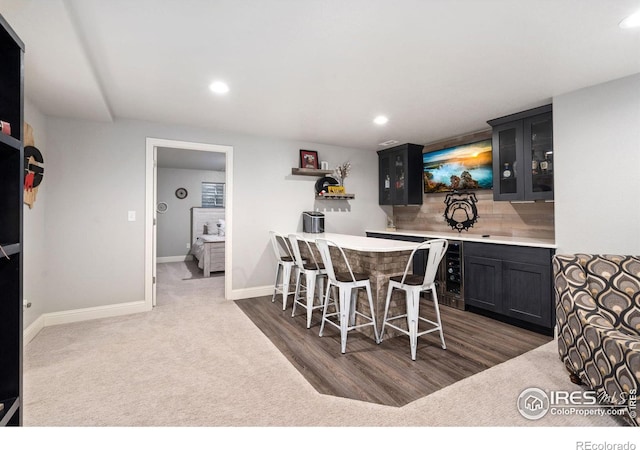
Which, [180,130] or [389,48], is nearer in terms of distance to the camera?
[389,48]

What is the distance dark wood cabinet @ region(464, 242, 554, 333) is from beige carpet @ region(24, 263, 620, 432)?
17.1 inches

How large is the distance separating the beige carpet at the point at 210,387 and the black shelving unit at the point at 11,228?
1.07 m

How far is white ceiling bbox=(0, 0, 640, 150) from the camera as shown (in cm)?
180

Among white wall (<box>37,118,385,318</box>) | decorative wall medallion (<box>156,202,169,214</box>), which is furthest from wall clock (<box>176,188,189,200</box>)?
white wall (<box>37,118,385,318</box>)

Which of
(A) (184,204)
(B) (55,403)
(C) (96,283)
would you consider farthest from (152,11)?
(A) (184,204)

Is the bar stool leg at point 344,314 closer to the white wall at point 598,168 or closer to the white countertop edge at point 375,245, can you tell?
the white countertop edge at point 375,245

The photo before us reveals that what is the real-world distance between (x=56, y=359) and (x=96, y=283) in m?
1.20

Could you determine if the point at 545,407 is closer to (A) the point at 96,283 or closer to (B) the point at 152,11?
(B) the point at 152,11

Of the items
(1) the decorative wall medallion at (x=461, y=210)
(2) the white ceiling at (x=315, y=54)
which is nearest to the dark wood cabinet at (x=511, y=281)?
(1) the decorative wall medallion at (x=461, y=210)

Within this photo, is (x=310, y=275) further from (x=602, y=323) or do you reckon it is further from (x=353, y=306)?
(x=602, y=323)

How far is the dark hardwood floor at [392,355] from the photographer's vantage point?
2143 mm

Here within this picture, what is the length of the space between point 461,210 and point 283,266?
2.73 meters

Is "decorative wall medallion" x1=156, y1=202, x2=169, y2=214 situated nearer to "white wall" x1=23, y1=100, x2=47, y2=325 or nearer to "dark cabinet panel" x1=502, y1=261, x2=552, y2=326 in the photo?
"white wall" x1=23, y1=100, x2=47, y2=325

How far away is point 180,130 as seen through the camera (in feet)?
13.3
